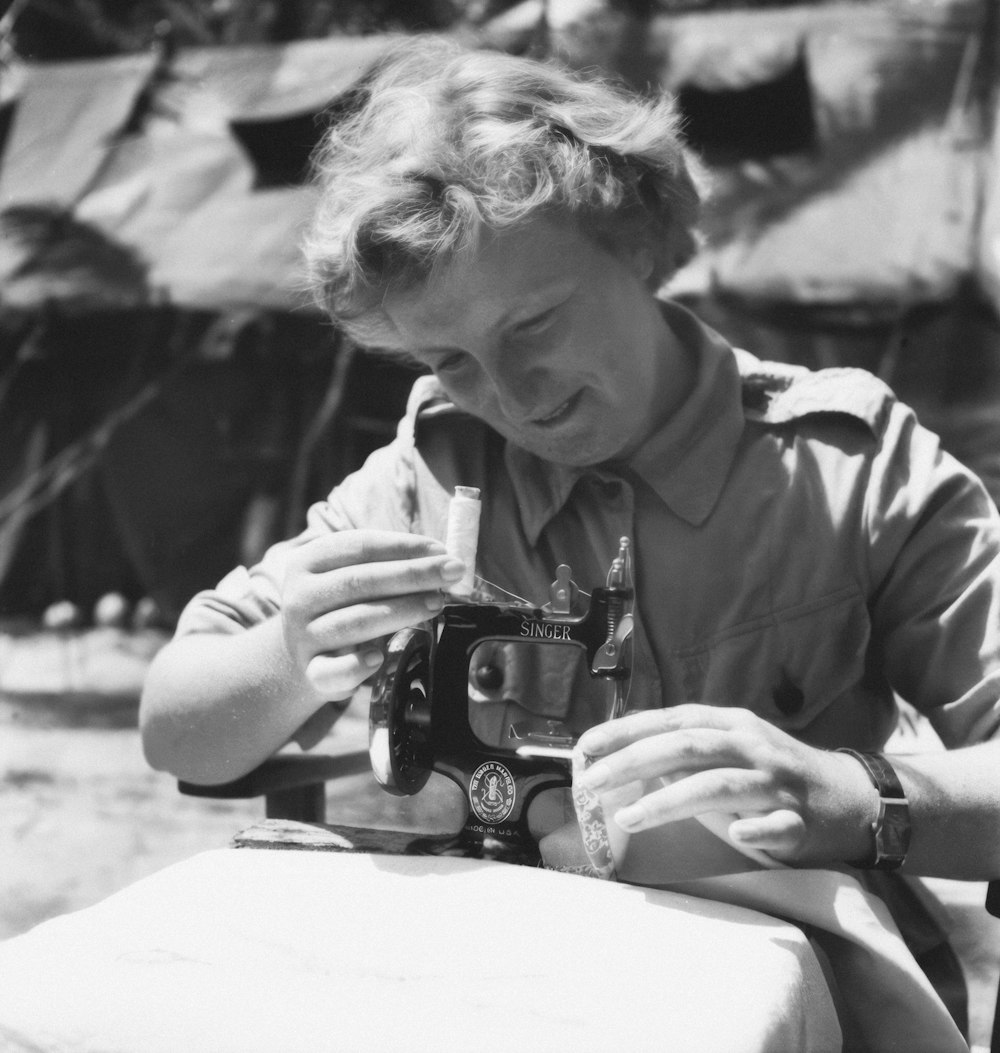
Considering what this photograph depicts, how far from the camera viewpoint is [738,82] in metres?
3.44

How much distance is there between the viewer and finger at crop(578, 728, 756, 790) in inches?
41.9

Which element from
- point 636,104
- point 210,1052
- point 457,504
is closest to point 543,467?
point 457,504

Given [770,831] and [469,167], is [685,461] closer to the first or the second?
[469,167]

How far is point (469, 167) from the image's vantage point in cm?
138

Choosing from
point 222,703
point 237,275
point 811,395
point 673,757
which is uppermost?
point 811,395

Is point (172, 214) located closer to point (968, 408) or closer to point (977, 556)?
point (968, 408)

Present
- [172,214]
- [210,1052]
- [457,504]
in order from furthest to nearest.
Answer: [172,214]
[457,504]
[210,1052]

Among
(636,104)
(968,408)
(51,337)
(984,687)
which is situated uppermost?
(636,104)

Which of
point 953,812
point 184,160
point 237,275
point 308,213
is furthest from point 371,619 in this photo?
point 184,160

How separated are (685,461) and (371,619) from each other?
0.50m

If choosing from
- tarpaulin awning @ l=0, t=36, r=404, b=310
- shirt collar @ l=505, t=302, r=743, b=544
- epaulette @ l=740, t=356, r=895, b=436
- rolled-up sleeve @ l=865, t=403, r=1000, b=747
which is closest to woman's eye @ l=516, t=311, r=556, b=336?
shirt collar @ l=505, t=302, r=743, b=544

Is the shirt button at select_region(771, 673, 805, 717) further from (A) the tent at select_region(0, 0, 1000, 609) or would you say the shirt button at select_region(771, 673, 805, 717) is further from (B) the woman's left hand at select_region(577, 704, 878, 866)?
(A) the tent at select_region(0, 0, 1000, 609)

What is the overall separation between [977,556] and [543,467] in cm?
56

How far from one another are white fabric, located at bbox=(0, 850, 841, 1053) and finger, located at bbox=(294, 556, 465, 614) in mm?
287
